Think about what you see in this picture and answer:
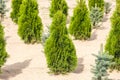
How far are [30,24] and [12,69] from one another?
328 cm

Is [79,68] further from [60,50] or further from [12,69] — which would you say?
[12,69]

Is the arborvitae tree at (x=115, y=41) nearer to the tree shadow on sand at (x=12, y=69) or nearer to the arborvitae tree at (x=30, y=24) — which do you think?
the tree shadow on sand at (x=12, y=69)

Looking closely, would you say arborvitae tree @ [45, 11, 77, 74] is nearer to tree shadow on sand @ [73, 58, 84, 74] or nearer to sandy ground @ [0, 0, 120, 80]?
sandy ground @ [0, 0, 120, 80]

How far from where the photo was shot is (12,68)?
38.0 feet

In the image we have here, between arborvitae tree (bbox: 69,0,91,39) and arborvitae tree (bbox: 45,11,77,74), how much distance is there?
3.70 meters

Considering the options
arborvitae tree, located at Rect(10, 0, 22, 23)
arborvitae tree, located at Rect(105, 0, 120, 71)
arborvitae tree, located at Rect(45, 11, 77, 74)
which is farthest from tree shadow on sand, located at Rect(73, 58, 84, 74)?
arborvitae tree, located at Rect(10, 0, 22, 23)

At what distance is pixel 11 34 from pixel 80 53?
399 cm

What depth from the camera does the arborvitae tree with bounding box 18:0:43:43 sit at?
1433 cm

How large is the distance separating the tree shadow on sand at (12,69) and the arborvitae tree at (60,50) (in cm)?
118

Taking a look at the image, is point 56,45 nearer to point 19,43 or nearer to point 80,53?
point 80,53

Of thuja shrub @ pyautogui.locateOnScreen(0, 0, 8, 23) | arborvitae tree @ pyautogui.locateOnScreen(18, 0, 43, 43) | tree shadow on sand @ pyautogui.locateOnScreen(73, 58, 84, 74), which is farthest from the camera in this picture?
thuja shrub @ pyautogui.locateOnScreen(0, 0, 8, 23)

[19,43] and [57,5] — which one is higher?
[57,5]

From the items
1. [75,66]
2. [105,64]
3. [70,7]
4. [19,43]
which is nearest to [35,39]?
[19,43]

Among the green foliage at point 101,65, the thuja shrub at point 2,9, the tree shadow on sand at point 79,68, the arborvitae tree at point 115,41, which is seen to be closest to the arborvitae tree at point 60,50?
the tree shadow on sand at point 79,68
